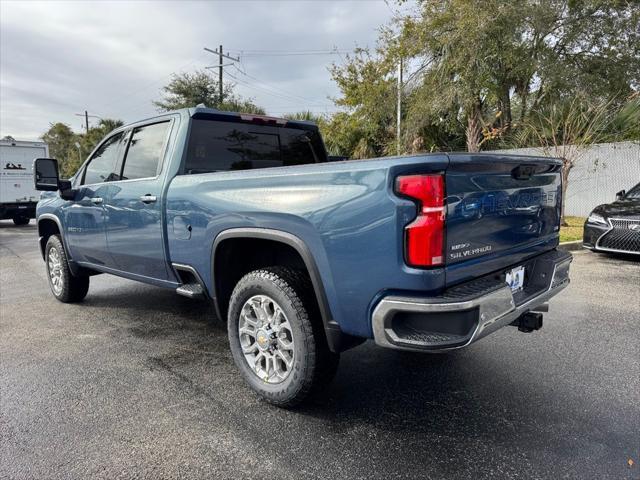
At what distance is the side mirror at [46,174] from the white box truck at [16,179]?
1337 cm

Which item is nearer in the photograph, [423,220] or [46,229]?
[423,220]

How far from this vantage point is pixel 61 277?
5.22 m

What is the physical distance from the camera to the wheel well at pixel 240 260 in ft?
9.86

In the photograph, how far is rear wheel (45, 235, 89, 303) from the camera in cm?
512

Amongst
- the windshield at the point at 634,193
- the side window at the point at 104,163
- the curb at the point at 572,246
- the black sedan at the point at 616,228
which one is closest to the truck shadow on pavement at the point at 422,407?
the side window at the point at 104,163

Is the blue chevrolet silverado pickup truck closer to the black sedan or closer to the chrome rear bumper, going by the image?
the chrome rear bumper

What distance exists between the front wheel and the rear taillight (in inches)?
31.4

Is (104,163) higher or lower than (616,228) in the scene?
higher

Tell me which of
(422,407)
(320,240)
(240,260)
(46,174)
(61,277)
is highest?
(46,174)

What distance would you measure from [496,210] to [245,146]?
230 cm

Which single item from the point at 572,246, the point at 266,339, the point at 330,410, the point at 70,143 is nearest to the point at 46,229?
the point at 266,339

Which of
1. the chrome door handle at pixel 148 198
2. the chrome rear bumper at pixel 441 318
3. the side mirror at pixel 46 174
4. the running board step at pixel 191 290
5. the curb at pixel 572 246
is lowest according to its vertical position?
the curb at pixel 572 246

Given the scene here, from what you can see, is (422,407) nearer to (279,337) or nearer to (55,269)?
(279,337)

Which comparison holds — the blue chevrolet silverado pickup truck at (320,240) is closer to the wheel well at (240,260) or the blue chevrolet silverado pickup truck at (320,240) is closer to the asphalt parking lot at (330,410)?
the wheel well at (240,260)
